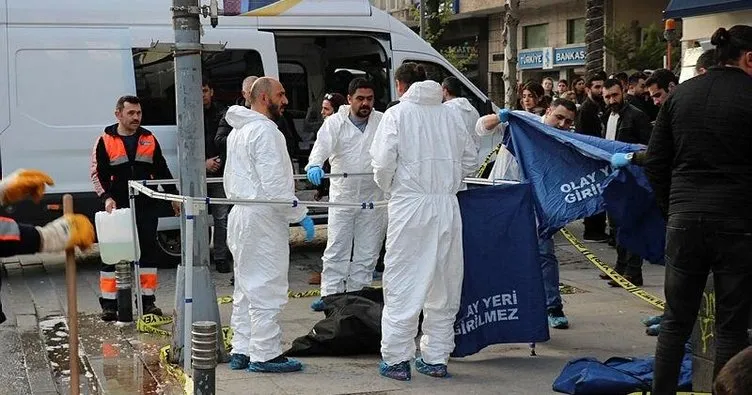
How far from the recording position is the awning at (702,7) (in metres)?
10.8

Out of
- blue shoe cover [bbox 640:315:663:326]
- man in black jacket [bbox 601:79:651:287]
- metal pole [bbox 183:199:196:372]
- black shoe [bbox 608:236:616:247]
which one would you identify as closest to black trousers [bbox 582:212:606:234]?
black shoe [bbox 608:236:616:247]

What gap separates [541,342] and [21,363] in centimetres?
363

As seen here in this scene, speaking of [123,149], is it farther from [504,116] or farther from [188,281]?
[504,116]

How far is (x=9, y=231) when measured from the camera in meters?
4.35

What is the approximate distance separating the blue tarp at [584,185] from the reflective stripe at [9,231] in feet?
12.6

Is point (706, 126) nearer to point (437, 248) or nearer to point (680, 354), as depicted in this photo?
point (680, 354)

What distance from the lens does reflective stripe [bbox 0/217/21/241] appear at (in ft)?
14.2

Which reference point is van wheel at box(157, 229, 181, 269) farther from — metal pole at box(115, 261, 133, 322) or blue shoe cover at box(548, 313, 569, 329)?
blue shoe cover at box(548, 313, 569, 329)

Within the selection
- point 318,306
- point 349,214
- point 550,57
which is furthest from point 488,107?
point 550,57

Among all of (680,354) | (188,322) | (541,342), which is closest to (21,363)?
(188,322)

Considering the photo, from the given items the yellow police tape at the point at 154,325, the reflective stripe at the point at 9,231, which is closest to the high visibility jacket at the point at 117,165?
the yellow police tape at the point at 154,325

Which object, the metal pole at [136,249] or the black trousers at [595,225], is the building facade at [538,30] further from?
the metal pole at [136,249]

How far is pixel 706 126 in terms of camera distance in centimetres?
532

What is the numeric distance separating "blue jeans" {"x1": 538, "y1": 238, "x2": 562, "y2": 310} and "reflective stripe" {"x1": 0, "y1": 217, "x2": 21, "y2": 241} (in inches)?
183
